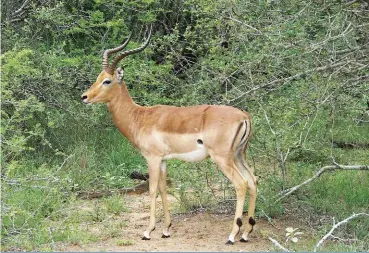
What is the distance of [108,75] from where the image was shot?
8.02m

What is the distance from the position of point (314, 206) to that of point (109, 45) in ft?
15.5

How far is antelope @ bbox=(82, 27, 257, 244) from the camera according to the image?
23.2ft

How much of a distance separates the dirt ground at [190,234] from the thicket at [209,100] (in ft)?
0.80

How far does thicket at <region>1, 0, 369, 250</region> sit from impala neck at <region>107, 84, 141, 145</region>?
0.69m

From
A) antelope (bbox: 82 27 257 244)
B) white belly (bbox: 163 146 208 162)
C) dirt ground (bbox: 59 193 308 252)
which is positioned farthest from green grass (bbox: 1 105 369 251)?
white belly (bbox: 163 146 208 162)

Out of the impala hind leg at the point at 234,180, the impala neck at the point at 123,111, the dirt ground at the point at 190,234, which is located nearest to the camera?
the dirt ground at the point at 190,234

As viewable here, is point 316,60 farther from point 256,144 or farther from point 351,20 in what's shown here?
point 256,144

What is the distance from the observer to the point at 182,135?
7.36 meters

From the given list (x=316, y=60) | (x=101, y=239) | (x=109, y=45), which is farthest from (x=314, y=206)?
(x=109, y=45)

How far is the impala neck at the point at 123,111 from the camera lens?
25.9 ft

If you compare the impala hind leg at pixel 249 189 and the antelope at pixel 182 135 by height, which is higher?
the antelope at pixel 182 135

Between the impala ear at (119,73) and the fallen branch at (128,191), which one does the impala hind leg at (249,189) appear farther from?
the fallen branch at (128,191)

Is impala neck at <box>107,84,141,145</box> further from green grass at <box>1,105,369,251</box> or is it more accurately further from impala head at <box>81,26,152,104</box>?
green grass at <box>1,105,369,251</box>

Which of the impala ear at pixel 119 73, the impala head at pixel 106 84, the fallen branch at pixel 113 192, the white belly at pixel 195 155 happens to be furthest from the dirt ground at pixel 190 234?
the impala ear at pixel 119 73
